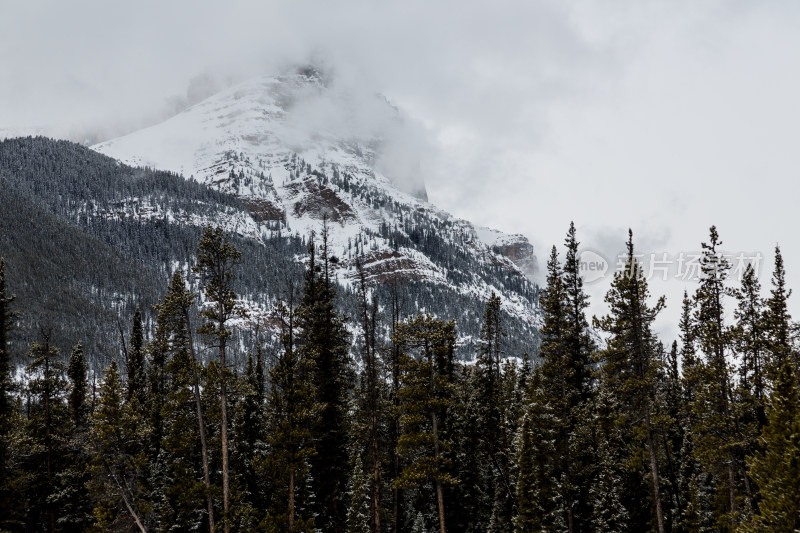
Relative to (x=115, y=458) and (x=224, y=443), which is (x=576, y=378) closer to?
(x=224, y=443)

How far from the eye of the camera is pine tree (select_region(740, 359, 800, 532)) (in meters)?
16.7

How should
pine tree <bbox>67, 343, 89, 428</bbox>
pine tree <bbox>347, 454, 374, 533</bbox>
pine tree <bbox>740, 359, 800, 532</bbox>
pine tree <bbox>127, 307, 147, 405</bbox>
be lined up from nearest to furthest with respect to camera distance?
1. pine tree <bbox>740, 359, 800, 532</bbox>
2. pine tree <bbox>347, 454, 374, 533</bbox>
3. pine tree <bbox>67, 343, 89, 428</bbox>
4. pine tree <bbox>127, 307, 147, 405</bbox>

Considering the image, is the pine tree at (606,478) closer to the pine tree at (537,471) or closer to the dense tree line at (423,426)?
the dense tree line at (423,426)

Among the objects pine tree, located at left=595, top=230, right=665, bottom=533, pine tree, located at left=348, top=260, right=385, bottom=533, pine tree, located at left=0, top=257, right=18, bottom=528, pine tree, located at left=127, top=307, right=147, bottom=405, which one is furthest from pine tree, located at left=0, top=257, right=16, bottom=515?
pine tree, located at left=595, top=230, right=665, bottom=533

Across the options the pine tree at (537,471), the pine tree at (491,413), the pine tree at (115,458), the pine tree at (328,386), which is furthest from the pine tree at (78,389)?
the pine tree at (537,471)

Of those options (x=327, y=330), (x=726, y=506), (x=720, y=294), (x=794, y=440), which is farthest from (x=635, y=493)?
(x=327, y=330)

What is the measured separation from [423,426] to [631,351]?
15951mm

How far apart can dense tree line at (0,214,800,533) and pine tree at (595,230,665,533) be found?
9 cm

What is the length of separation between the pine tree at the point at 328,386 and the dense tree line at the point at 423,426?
128mm

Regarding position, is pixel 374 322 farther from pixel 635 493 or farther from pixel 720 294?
pixel 635 493

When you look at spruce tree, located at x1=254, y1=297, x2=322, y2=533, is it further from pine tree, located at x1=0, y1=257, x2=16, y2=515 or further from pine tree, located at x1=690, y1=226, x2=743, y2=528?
pine tree, located at x1=690, y1=226, x2=743, y2=528

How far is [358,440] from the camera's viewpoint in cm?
3500

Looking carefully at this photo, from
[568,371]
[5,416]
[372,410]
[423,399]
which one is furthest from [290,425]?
[5,416]

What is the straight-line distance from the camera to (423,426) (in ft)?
116
